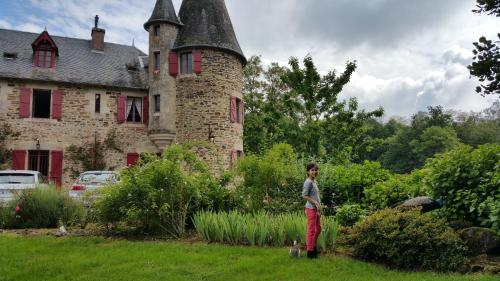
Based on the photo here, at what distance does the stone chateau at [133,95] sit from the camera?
20.7m

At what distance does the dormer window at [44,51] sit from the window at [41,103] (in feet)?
4.39

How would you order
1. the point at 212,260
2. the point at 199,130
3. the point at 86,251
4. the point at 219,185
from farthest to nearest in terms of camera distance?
→ the point at 199,130 → the point at 219,185 → the point at 86,251 → the point at 212,260

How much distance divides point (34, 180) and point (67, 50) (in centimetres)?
1284

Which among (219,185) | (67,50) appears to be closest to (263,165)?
(219,185)

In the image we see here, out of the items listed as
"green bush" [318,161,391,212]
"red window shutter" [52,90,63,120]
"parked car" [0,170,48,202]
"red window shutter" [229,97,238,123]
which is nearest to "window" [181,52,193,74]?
"red window shutter" [229,97,238,123]

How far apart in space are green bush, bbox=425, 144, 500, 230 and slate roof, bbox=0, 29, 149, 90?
57.5ft

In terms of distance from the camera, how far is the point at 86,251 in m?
7.50

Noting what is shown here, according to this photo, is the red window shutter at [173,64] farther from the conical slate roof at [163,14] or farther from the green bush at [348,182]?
the green bush at [348,182]

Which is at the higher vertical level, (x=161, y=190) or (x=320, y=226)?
(x=161, y=190)

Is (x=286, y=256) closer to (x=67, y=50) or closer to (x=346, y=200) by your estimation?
(x=346, y=200)

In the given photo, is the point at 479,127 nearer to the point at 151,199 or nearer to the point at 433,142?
the point at 433,142

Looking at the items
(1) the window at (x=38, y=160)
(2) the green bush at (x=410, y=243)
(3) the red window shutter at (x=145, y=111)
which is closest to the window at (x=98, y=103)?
(3) the red window shutter at (x=145, y=111)

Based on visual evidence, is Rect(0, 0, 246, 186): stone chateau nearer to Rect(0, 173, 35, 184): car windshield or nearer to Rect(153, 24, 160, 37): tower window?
Rect(153, 24, 160, 37): tower window

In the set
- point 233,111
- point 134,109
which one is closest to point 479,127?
point 233,111
